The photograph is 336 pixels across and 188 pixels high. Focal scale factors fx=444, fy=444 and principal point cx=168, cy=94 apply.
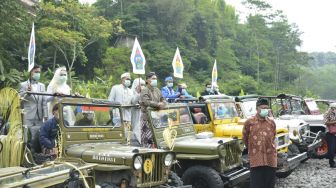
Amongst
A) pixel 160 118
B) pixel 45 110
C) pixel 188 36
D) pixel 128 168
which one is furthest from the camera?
pixel 188 36

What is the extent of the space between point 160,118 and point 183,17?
47942mm

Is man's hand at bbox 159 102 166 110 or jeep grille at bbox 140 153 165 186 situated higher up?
man's hand at bbox 159 102 166 110

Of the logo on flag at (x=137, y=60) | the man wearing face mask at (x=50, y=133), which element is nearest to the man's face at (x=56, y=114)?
the man wearing face mask at (x=50, y=133)

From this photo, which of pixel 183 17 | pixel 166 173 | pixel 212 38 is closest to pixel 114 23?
pixel 183 17

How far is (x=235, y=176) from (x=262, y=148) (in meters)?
1.28

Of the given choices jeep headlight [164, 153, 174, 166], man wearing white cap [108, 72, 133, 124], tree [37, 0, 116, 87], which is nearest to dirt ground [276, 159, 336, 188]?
man wearing white cap [108, 72, 133, 124]

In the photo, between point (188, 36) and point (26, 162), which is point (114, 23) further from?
point (26, 162)

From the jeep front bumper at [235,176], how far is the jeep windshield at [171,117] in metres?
1.32

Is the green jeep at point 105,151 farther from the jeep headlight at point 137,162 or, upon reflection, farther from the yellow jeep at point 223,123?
the yellow jeep at point 223,123

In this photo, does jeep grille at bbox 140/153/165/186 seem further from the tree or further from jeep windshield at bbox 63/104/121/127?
the tree

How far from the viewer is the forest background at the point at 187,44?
3266cm

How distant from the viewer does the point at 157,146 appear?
7258 millimetres

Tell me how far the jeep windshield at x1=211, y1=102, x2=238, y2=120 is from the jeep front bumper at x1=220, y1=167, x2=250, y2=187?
1581 mm

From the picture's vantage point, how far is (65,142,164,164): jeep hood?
5.36 meters
